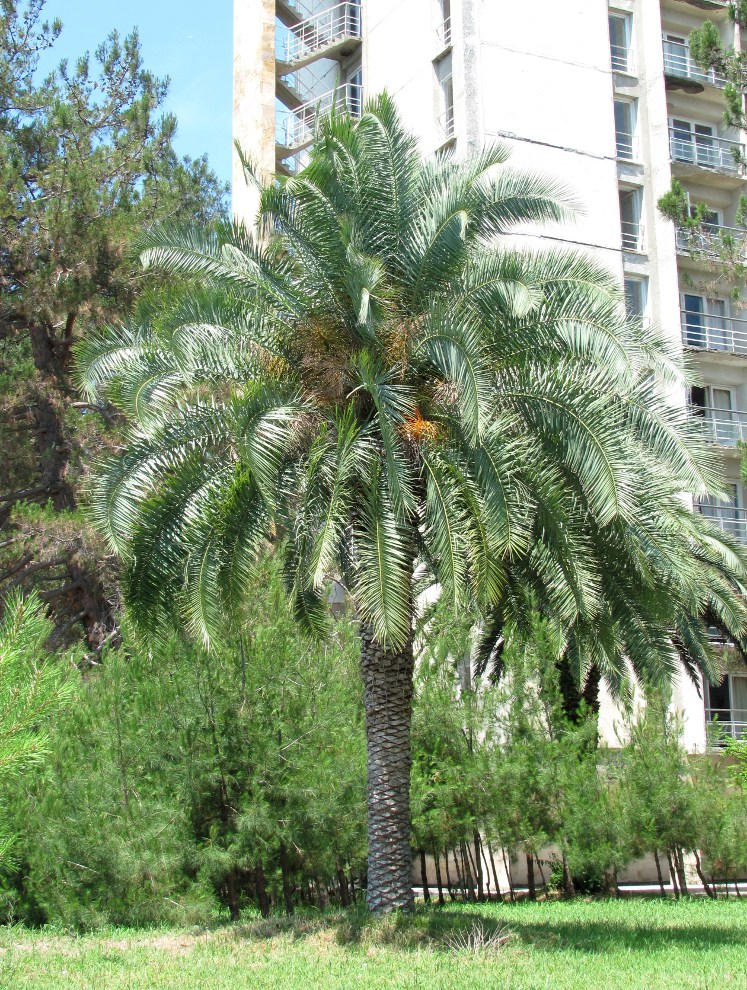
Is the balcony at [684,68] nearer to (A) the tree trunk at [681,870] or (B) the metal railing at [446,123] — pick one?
(B) the metal railing at [446,123]

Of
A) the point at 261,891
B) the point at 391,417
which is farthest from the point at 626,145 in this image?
the point at 261,891

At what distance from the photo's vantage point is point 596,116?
99.3ft

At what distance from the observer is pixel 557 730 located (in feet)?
62.4

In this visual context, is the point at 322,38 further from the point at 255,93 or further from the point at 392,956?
the point at 392,956

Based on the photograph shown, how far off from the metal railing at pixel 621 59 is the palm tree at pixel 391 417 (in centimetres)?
2093

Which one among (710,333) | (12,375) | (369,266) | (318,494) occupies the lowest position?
(318,494)

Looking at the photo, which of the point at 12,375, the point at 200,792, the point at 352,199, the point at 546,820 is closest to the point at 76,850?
the point at 200,792

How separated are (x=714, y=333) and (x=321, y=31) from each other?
15.1 metres

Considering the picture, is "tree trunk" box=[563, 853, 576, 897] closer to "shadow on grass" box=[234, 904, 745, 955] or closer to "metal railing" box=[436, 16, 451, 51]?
"shadow on grass" box=[234, 904, 745, 955]

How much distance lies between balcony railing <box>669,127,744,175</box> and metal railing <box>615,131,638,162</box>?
1.26 m

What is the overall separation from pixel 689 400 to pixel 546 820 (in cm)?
1491

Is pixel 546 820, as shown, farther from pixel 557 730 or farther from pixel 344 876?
pixel 344 876

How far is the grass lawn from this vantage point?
10.6 meters

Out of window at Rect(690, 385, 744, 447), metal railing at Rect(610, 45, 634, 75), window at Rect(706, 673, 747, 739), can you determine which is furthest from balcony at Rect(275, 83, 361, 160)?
window at Rect(706, 673, 747, 739)
